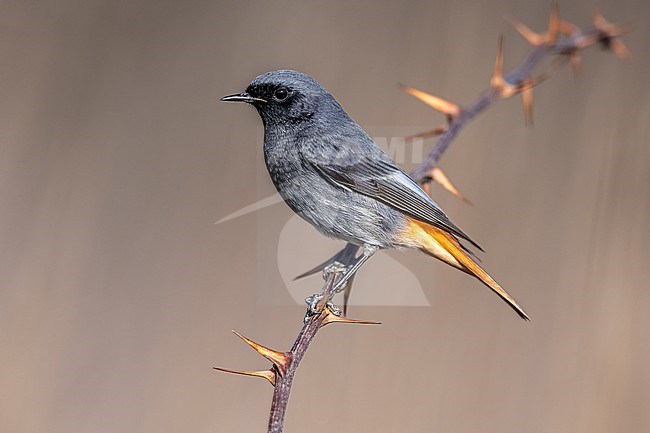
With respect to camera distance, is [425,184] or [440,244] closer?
[425,184]

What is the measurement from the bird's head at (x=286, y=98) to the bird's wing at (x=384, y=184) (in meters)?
0.12

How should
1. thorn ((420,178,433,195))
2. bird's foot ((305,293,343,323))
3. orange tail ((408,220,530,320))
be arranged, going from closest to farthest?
bird's foot ((305,293,343,323)) → thorn ((420,178,433,195)) → orange tail ((408,220,530,320))

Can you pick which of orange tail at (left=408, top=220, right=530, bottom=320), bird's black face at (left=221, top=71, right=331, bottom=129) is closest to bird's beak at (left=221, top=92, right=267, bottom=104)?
bird's black face at (left=221, top=71, right=331, bottom=129)

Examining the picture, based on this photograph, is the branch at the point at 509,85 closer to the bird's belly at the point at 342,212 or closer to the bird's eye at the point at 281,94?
the bird's belly at the point at 342,212

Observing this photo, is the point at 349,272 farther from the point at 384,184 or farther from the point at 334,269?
the point at 384,184

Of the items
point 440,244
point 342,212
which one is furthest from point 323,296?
point 440,244

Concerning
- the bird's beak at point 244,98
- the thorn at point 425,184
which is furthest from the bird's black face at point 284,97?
the thorn at point 425,184

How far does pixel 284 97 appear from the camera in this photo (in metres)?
1.34

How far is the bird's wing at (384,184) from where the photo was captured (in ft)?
4.83

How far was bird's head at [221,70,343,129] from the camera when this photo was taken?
1.28 metres

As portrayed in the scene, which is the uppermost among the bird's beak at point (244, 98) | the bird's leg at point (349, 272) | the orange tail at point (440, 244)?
the bird's beak at point (244, 98)

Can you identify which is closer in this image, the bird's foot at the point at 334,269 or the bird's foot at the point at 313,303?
the bird's foot at the point at 313,303

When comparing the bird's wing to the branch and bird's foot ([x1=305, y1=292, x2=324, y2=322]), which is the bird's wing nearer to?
the branch

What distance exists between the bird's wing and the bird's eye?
189 millimetres
